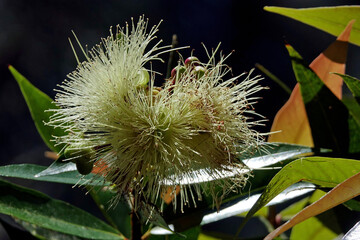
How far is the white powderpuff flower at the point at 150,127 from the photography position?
64 centimetres

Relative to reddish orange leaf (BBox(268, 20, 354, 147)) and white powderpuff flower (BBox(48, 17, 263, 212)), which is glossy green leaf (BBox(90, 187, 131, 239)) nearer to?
white powderpuff flower (BBox(48, 17, 263, 212))

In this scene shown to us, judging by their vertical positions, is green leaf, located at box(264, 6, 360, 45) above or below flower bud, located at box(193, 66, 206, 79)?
above

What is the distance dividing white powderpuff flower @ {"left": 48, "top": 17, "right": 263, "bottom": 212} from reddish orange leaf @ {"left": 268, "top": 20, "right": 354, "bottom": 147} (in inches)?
9.5

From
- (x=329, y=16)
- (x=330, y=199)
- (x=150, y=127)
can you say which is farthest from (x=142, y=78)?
(x=329, y=16)

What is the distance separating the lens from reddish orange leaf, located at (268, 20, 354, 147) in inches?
33.7

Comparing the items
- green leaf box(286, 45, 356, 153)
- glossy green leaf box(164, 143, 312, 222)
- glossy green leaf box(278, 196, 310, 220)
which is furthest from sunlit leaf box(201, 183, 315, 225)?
glossy green leaf box(278, 196, 310, 220)

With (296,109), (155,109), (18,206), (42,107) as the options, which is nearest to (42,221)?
(18,206)

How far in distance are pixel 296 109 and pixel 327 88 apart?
10cm

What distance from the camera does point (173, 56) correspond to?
0.91m

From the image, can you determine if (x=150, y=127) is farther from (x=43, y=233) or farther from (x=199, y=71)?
(x=43, y=233)

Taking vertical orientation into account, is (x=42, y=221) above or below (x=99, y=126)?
below

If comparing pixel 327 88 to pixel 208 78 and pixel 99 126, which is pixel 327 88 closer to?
pixel 208 78

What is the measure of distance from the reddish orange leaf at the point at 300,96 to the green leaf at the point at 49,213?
382 millimetres

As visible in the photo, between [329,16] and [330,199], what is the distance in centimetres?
49
